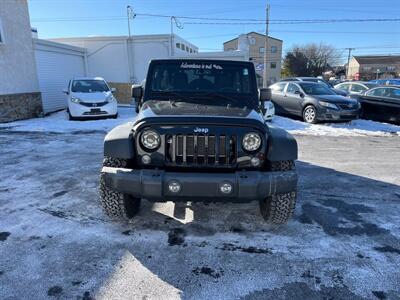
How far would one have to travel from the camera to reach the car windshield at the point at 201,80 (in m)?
4.29

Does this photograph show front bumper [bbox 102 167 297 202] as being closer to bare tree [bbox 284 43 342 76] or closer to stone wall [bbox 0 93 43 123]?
stone wall [bbox 0 93 43 123]

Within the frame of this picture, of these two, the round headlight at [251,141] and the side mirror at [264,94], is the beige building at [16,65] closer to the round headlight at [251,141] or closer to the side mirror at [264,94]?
the side mirror at [264,94]

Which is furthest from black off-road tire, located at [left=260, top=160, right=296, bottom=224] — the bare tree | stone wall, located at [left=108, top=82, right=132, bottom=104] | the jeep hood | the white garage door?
the bare tree

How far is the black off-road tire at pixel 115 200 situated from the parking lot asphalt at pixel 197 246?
0.49 ft

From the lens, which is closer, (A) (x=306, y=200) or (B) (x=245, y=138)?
(B) (x=245, y=138)

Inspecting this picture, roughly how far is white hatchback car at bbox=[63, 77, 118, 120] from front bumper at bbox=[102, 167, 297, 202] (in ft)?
30.6

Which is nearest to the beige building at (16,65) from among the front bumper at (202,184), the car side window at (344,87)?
the front bumper at (202,184)

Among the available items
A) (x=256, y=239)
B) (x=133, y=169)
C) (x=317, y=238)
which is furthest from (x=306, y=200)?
(x=133, y=169)

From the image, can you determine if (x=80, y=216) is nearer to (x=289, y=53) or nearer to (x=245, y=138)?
(x=245, y=138)

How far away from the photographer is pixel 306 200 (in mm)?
4477

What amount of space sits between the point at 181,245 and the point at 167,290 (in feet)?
2.24

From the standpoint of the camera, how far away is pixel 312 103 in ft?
38.0

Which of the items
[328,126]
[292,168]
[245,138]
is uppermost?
[245,138]

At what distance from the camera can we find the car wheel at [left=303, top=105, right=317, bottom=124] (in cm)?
1156
